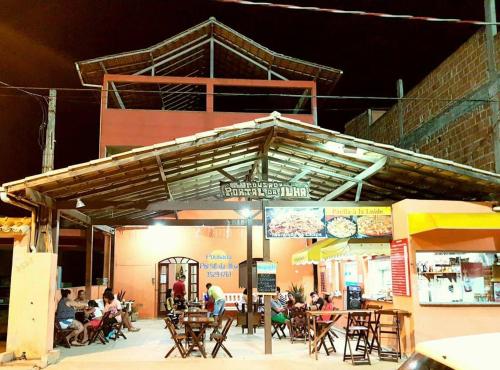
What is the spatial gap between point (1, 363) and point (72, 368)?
1.23m

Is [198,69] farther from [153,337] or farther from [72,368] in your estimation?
[72,368]

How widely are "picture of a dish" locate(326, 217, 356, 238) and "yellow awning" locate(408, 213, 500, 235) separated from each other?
4.12 feet

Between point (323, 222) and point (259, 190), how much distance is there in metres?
1.47

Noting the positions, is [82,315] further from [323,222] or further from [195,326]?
[323,222]

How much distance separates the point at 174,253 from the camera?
18656mm

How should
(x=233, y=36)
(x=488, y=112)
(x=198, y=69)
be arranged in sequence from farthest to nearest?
1. (x=198, y=69)
2. (x=233, y=36)
3. (x=488, y=112)

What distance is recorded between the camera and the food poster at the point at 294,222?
10.3 meters

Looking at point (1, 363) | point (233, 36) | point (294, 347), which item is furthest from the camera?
point (233, 36)

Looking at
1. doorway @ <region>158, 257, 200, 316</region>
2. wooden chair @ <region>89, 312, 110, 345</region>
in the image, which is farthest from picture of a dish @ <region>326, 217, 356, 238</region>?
doorway @ <region>158, 257, 200, 316</region>

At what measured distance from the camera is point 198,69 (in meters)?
18.0

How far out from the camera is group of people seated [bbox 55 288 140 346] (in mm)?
11547

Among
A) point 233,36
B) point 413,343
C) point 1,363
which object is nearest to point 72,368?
point 1,363

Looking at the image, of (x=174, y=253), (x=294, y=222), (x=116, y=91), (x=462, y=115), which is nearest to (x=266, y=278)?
(x=294, y=222)

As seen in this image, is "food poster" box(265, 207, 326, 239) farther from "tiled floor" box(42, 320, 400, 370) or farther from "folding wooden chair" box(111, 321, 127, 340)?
"folding wooden chair" box(111, 321, 127, 340)
